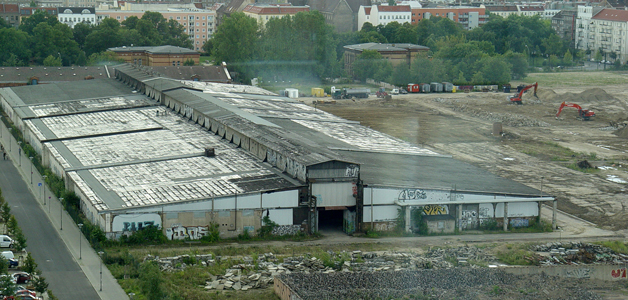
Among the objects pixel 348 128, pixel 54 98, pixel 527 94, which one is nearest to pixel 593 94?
pixel 527 94

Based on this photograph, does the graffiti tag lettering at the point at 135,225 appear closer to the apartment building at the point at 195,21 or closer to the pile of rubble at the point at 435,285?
the pile of rubble at the point at 435,285

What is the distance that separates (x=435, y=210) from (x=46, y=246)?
15.4 metres

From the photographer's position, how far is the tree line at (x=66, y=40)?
9250 cm

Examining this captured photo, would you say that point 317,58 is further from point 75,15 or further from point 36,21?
point 75,15

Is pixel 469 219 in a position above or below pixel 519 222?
above

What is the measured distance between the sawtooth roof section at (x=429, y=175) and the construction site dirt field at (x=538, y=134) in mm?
3784

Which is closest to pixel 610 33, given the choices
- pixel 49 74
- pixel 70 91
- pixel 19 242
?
pixel 49 74

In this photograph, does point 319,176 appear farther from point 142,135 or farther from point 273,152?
point 142,135

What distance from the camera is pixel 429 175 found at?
39.2m

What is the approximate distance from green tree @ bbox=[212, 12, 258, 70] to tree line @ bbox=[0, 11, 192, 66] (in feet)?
36.8

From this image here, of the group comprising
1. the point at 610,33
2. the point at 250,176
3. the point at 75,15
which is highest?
the point at 75,15

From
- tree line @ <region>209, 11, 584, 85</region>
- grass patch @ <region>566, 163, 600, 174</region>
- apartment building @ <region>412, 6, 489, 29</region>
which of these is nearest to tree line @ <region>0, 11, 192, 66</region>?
tree line @ <region>209, 11, 584, 85</region>

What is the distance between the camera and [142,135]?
1900 inches

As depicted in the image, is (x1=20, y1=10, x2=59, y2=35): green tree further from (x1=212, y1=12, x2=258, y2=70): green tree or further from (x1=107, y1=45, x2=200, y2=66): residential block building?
(x1=212, y1=12, x2=258, y2=70): green tree
